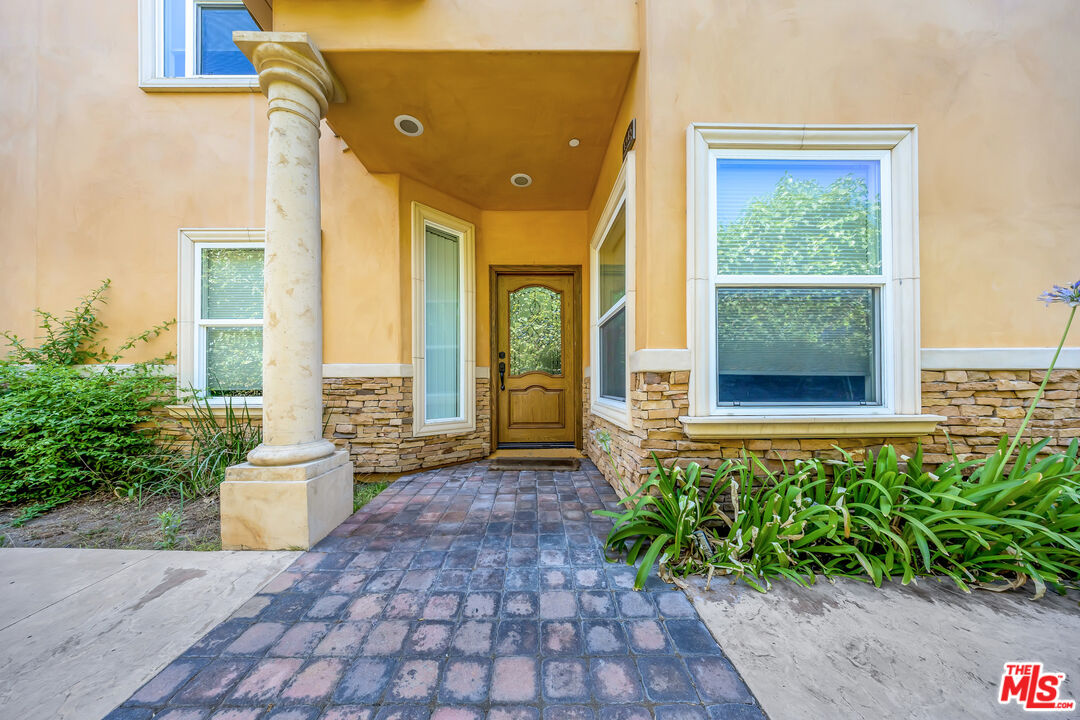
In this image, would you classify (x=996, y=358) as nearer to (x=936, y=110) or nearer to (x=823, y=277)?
(x=823, y=277)

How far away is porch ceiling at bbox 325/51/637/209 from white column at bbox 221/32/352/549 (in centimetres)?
34

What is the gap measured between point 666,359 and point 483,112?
2.12m

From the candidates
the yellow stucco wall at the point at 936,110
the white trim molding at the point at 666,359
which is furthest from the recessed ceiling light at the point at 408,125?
the white trim molding at the point at 666,359

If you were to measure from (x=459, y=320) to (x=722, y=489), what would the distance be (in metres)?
2.85

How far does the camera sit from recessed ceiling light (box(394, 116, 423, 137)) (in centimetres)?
275

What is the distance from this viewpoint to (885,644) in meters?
1.31

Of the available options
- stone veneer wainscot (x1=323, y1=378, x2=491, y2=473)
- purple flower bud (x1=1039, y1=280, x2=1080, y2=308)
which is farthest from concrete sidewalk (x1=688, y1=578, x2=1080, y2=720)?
stone veneer wainscot (x1=323, y1=378, x2=491, y2=473)

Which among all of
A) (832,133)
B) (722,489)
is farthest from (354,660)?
(832,133)

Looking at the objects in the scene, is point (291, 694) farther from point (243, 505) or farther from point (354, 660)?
point (243, 505)

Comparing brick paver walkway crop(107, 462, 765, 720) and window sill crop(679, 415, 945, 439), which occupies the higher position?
window sill crop(679, 415, 945, 439)

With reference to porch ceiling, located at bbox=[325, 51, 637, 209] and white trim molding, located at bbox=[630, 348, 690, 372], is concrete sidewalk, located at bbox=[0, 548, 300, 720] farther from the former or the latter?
porch ceiling, located at bbox=[325, 51, 637, 209]

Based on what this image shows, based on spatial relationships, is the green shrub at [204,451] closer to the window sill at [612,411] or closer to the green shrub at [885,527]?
the window sill at [612,411]

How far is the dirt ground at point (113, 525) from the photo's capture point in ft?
7.07

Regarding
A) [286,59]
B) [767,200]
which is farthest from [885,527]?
[286,59]
